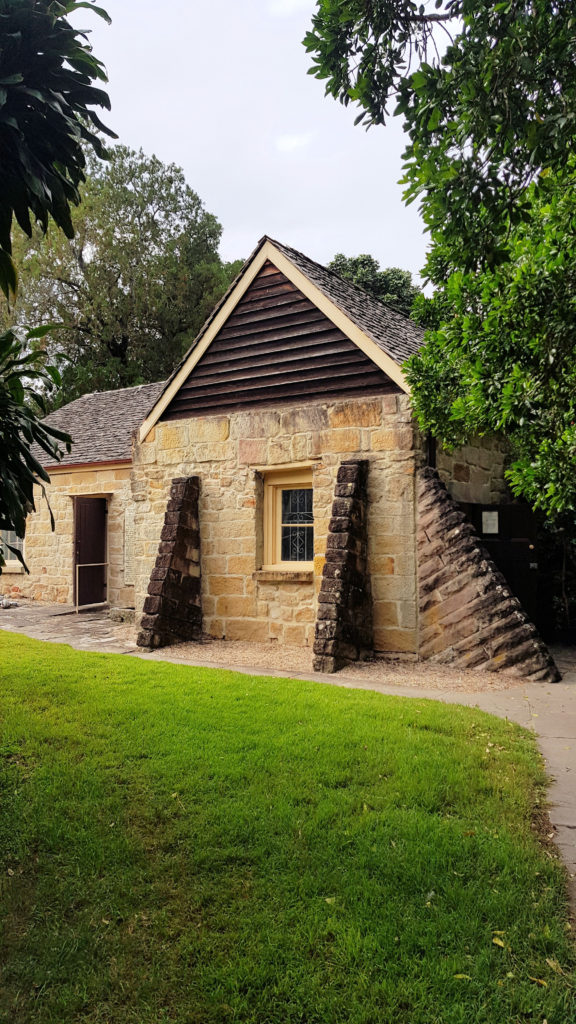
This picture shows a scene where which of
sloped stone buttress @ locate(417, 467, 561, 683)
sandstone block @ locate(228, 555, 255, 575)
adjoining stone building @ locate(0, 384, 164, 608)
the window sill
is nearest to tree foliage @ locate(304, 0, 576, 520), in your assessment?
sloped stone buttress @ locate(417, 467, 561, 683)

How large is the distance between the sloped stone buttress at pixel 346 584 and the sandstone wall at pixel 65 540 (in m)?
7.34

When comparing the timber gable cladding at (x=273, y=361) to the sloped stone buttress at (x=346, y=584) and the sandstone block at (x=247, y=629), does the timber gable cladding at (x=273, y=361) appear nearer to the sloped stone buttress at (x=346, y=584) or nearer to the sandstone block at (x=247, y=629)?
the sloped stone buttress at (x=346, y=584)

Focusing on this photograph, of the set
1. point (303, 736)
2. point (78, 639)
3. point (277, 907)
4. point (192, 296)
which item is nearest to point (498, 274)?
point (303, 736)

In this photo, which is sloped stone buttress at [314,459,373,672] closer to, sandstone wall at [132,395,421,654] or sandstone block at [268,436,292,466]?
sandstone wall at [132,395,421,654]

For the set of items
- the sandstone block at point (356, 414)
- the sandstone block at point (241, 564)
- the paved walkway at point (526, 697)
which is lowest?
the paved walkway at point (526, 697)

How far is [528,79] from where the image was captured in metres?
3.26

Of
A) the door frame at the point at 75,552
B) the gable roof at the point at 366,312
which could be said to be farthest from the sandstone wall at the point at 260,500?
the door frame at the point at 75,552

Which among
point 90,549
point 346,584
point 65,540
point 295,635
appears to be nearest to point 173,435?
point 295,635

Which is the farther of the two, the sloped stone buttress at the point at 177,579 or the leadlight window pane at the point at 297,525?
the leadlight window pane at the point at 297,525

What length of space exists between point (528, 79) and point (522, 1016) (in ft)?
13.6

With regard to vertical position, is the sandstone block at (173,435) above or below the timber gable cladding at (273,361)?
below

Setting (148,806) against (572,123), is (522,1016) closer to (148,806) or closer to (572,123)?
(148,806)

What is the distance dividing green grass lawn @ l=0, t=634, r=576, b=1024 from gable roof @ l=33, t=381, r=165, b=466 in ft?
37.3

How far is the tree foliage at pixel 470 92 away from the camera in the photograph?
126 inches
